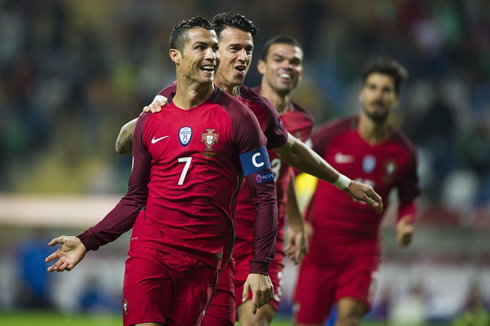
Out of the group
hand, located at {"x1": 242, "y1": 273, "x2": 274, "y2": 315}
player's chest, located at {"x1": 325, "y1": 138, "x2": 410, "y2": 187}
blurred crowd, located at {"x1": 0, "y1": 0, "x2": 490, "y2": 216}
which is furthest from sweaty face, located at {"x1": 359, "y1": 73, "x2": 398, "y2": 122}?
blurred crowd, located at {"x1": 0, "y1": 0, "x2": 490, "y2": 216}

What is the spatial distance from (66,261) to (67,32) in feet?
37.6

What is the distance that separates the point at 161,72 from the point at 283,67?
871 centimetres

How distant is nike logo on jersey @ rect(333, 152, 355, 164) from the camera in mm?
7562

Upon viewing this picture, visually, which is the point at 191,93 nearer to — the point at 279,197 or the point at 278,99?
the point at 279,197

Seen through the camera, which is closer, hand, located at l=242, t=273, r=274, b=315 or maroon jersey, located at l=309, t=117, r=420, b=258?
hand, located at l=242, t=273, r=274, b=315

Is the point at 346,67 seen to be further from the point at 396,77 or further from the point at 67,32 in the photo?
the point at 396,77

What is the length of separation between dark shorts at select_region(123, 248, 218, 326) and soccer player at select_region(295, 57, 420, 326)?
9.63ft

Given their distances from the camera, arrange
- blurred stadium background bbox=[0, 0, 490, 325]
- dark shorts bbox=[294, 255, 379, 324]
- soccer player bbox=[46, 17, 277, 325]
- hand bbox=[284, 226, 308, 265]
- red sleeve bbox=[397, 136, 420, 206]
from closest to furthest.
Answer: soccer player bbox=[46, 17, 277, 325] < hand bbox=[284, 226, 308, 265] < dark shorts bbox=[294, 255, 379, 324] < red sleeve bbox=[397, 136, 420, 206] < blurred stadium background bbox=[0, 0, 490, 325]

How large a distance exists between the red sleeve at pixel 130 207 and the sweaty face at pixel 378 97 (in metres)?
3.51

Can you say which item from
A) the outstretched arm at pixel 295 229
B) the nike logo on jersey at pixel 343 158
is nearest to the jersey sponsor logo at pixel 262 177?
the outstretched arm at pixel 295 229

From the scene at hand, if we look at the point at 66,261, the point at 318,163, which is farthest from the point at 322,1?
the point at 66,261

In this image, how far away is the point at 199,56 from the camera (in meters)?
4.59

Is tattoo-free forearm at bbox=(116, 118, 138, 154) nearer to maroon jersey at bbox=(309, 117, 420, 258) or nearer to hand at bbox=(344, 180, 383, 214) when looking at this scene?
hand at bbox=(344, 180, 383, 214)

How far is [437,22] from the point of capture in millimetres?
15312
